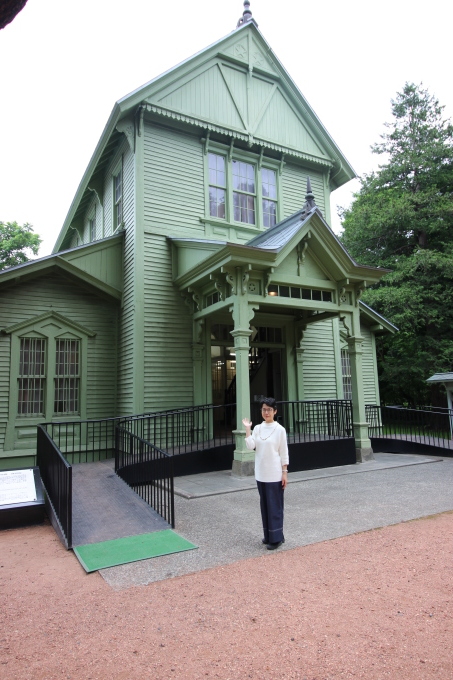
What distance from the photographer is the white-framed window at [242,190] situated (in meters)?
12.6

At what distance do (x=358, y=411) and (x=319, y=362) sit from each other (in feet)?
9.02

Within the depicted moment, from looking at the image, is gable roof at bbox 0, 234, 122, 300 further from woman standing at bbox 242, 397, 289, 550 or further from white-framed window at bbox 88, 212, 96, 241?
woman standing at bbox 242, 397, 289, 550

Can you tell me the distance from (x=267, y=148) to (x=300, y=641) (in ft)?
41.5

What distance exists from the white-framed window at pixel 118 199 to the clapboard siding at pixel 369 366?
27.9ft

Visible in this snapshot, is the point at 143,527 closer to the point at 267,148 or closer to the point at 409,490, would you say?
the point at 409,490

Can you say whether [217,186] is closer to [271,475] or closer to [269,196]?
[269,196]

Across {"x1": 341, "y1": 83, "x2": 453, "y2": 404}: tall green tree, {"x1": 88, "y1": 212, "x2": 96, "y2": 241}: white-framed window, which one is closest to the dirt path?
{"x1": 88, "y1": 212, "x2": 96, "y2": 241}: white-framed window

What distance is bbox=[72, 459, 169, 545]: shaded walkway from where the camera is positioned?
5605 mm

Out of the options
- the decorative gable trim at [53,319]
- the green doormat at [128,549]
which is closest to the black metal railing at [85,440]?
the decorative gable trim at [53,319]

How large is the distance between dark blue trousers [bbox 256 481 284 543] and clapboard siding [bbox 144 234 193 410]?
599 centimetres

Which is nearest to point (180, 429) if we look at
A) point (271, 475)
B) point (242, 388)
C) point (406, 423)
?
point (242, 388)

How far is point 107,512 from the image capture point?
20.7 ft

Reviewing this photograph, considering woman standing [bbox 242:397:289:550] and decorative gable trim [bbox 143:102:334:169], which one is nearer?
woman standing [bbox 242:397:289:550]

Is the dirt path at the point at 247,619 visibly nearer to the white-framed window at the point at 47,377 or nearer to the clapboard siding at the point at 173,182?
the white-framed window at the point at 47,377
